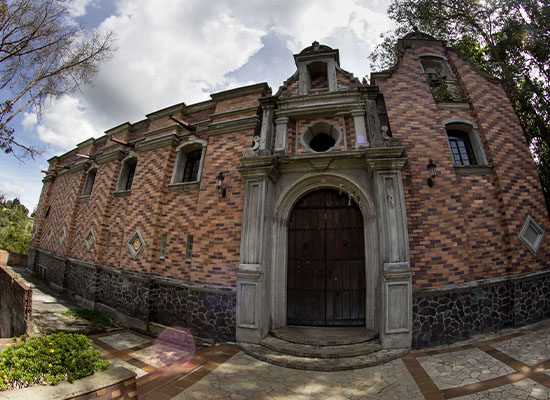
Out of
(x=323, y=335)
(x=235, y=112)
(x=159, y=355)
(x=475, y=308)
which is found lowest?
(x=159, y=355)

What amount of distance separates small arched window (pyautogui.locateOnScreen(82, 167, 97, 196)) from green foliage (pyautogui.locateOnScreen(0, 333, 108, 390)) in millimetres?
→ 10425

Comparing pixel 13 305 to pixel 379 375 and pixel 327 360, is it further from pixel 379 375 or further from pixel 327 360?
pixel 379 375

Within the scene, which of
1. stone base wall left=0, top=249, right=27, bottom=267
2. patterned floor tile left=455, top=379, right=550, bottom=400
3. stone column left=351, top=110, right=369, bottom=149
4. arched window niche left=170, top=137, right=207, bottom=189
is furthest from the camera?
stone base wall left=0, top=249, right=27, bottom=267

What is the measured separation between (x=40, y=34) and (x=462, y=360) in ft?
44.4

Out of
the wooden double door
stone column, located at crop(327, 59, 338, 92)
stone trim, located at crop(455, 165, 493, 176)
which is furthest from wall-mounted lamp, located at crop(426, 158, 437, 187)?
stone column, located at crop(327, 59, 338, 92)

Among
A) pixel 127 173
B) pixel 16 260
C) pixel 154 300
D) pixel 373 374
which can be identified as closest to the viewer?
pixel 373 374

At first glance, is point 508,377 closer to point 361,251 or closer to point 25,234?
point 361,251

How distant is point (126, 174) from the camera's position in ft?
32.0

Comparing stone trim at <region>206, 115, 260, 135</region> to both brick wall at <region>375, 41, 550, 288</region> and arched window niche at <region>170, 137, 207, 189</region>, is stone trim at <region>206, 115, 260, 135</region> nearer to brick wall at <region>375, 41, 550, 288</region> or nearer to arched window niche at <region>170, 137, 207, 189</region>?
arched window niche at <region>170, 137, 207, 189</region>

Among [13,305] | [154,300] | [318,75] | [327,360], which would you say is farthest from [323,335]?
[13,305]

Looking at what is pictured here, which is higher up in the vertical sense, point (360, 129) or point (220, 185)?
point (360, 129)

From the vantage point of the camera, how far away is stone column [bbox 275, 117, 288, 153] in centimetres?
650

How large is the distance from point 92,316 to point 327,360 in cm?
752

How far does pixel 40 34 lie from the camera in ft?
24.4
